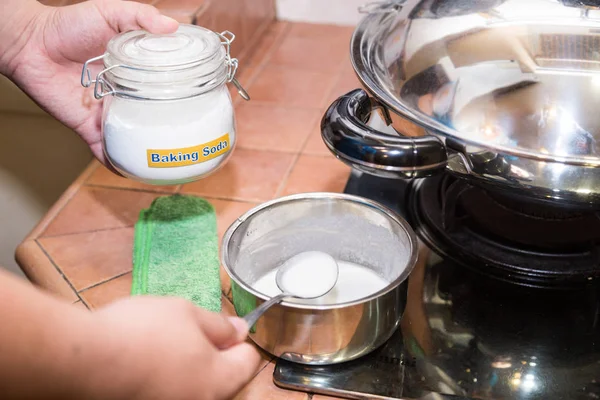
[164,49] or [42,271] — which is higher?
[164,49]

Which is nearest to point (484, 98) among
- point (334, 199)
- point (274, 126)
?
point (334, 199)

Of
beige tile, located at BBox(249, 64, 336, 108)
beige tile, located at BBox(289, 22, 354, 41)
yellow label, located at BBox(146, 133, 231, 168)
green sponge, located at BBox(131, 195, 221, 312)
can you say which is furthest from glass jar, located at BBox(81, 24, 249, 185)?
beige tile, located at BBox(289, 22, 354, 41)

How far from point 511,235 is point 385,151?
266mm

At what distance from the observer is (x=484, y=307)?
2.10 feet

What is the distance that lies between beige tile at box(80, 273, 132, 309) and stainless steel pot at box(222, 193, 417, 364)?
0.45ft

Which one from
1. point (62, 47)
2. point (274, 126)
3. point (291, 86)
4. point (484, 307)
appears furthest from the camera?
point (291, 86)

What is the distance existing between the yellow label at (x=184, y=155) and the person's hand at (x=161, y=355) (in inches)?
8.3

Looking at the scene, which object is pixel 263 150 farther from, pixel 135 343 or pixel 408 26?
pixel 135 343

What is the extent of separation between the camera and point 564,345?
0.60 metres

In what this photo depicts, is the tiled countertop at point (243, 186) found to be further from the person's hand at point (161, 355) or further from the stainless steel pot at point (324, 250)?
the person's hand at point (161, 355)

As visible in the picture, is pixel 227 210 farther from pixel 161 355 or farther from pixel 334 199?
pixel 161 355

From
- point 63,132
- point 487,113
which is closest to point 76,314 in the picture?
point 487,113

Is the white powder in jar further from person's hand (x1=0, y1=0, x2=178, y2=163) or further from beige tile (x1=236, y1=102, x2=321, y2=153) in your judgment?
beige tile (x1=236, y1=102, x2=321, y2=153)

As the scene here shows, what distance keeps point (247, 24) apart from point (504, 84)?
65cm
